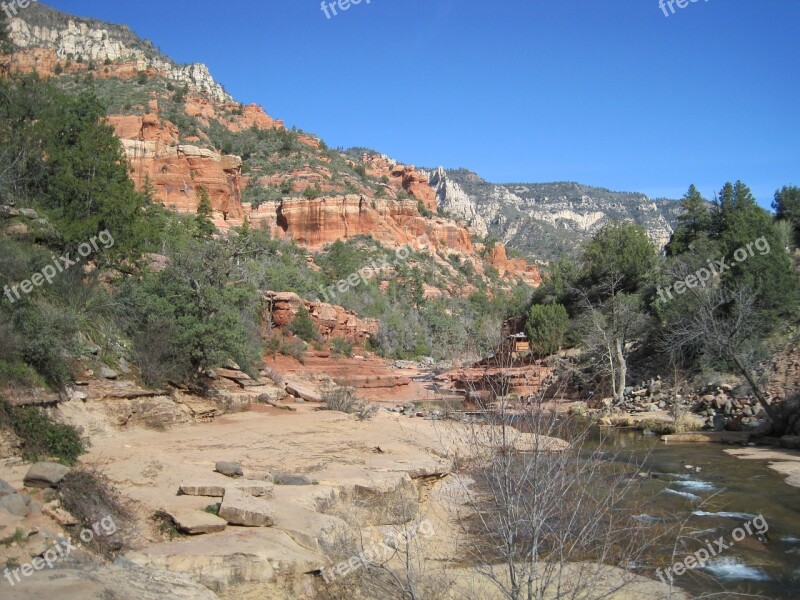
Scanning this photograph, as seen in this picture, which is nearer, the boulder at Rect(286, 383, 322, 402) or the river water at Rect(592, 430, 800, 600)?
the river water at Rect(592, 430, 800, 600)

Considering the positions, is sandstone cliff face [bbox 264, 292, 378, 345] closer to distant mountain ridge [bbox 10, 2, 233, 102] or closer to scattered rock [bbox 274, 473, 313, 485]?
scattered rock [bbox 274, 473, 313, 485]

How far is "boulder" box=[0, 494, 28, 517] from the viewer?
5.87 meters

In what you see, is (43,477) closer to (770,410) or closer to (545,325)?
(770,410)

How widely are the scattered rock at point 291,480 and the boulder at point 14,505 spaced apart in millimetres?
3745

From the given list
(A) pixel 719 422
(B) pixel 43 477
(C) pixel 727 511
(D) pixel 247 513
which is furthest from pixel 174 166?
(C) pixel 727 511

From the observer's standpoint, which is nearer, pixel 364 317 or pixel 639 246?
pixel 639 246

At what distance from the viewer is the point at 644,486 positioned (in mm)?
11797

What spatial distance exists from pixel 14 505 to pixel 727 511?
1066 centimetres

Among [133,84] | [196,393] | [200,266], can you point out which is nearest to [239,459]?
[196,393]

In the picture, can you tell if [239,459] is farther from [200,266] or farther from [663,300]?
[663,300]

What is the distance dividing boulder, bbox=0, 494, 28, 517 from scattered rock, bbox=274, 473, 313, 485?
147 inches

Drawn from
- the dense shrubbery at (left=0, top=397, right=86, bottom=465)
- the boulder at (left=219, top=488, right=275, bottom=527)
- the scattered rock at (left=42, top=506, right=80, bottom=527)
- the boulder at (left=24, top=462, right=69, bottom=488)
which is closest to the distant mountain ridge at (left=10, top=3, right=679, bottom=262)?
the dense shrubbery at (left=0, top=397, right=86, bottom=465)

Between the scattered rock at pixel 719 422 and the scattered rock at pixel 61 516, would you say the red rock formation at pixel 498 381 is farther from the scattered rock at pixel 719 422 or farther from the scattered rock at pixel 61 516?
the scattered rock at pixel 719 422

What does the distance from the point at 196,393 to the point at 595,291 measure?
28.6 meters
